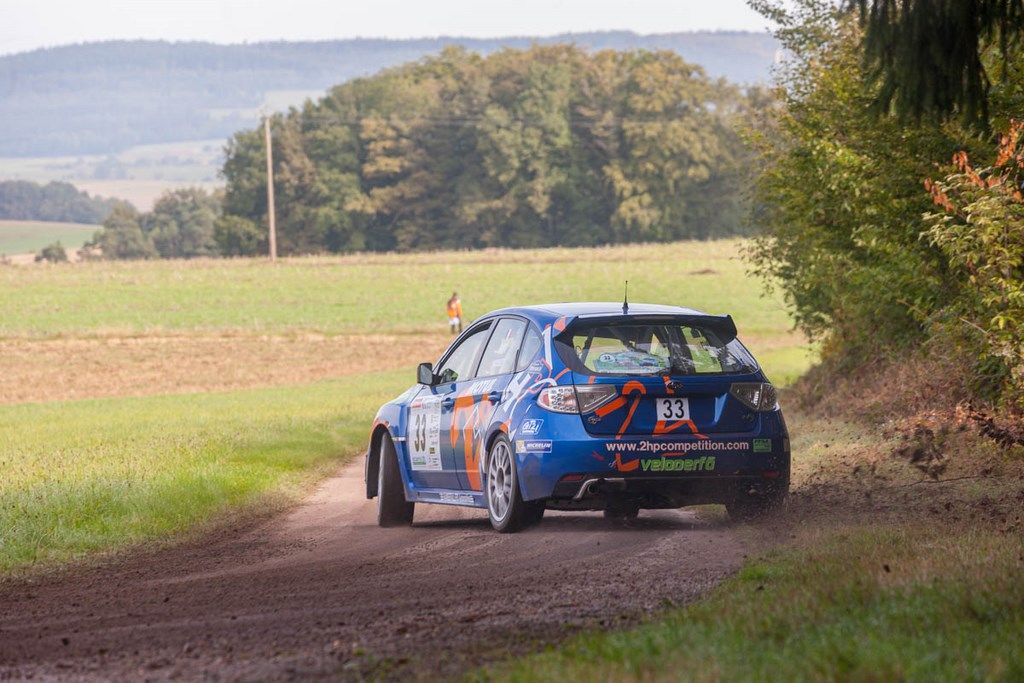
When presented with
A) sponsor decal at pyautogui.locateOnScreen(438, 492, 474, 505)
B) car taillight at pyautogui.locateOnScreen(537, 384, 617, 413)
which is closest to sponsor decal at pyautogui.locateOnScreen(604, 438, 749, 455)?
car taillight at pyautogui.locateOnScreen(537, 384, 617, 413)

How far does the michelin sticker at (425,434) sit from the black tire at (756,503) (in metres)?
2.43

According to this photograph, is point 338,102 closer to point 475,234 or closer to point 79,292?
point 475,234

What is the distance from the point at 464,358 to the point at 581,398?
2.32 metres

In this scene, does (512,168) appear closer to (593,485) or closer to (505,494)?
(505,494)

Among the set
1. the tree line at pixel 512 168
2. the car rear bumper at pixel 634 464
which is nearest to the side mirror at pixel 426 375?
the car rear bumper at pixel 634 464

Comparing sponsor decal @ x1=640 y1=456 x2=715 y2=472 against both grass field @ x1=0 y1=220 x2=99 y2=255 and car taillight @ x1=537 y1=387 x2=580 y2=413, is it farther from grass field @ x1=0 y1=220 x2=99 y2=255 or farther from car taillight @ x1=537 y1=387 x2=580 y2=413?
grass field @ x1=0 y1=220 x2=99 y2=255

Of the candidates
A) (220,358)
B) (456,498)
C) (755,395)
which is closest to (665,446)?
(755,395)

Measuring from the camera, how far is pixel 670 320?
11.4 m

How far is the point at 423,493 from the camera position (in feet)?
42.7

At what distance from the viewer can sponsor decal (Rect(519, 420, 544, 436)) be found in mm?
10953

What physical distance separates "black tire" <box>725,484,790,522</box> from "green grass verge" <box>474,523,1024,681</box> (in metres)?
2.61

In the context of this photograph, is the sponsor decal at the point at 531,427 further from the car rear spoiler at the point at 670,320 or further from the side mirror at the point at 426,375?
the side mirror at the point at 426,375

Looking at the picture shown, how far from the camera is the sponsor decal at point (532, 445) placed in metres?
10.9

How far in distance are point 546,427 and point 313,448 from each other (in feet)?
33.4
